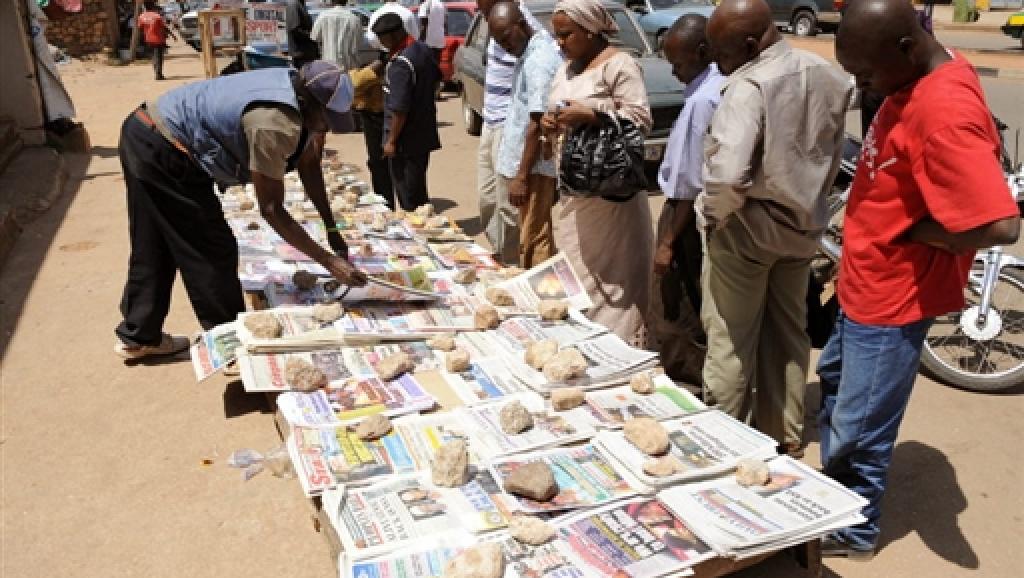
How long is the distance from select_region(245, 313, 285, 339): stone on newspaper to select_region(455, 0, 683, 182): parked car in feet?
9.14

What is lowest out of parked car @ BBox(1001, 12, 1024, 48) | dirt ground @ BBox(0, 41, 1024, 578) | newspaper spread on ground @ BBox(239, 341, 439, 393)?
dirt ground @ BBox(0, 41, 1024, 578)

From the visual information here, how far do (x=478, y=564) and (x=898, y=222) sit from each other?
142 cm

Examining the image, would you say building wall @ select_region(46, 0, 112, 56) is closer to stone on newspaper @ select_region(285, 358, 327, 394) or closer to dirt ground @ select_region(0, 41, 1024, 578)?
dirt ground @ select_region(0, 41, 1024, 578)

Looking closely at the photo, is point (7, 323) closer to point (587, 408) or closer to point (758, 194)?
point (587, 408)

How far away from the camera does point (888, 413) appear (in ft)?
7.55

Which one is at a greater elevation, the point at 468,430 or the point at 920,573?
the point at 468,430

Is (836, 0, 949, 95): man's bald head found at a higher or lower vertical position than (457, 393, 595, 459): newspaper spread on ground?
higher

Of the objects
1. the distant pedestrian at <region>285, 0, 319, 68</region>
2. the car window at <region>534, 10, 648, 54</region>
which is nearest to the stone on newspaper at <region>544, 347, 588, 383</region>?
the car window at <region>534, 10, 648, 54</region>

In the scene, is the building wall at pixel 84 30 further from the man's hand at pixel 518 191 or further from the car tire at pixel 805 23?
the man's hand at pixel 518 191

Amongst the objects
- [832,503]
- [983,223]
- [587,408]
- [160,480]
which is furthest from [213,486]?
[983,223]

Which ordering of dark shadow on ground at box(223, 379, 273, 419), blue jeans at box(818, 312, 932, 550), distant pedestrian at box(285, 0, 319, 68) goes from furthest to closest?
distant pedestrian at box(285, 0, 319, 68) < dark shadow on ground at box(223, 379, 273, 419) < blue jeans at box(818, 312, 932, 550)

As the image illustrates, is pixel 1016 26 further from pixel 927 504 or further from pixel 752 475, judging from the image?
pixel 752 475

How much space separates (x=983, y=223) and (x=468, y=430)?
5.32 feet

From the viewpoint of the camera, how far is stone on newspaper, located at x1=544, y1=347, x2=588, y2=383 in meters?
2.92
